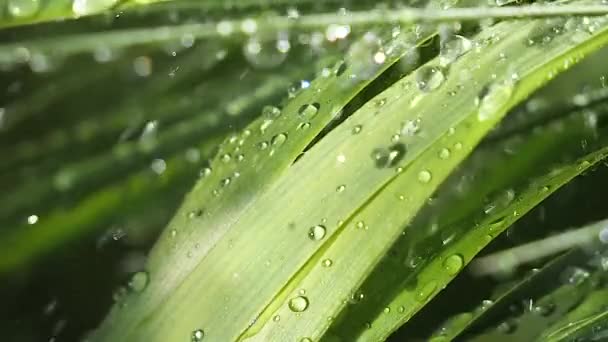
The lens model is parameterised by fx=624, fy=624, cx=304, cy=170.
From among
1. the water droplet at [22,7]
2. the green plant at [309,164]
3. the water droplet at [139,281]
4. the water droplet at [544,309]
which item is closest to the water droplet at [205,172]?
the green plant at [309,164]

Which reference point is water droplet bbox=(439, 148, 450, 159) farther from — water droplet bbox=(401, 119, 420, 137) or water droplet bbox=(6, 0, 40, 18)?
water droplet bbox=(6, 0, 40, 18)

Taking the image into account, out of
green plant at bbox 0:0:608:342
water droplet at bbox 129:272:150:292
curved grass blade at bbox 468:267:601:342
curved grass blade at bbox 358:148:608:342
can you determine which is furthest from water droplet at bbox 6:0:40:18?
curved grass blade at bbox 468:267:601:342

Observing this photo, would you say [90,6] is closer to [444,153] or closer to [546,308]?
[444,153]

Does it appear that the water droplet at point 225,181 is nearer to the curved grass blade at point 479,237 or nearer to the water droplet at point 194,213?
the water droplet at point 194,213

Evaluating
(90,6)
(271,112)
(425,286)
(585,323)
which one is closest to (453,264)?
(425,286)

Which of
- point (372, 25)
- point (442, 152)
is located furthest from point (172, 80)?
point (442, 152)

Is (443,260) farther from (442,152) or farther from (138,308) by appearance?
(138,308)
